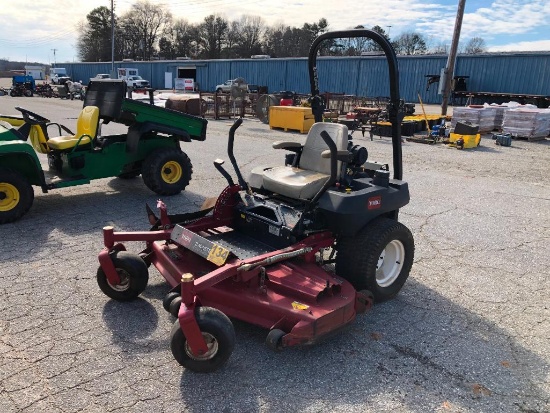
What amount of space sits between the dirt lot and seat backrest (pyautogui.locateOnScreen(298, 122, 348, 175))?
1330 millimetres

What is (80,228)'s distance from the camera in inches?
210

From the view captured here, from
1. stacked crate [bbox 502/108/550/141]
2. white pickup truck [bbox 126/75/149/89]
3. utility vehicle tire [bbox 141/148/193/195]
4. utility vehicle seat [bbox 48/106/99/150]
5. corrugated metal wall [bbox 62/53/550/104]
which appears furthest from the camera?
white pickup truck [bbox 126/75/149/89]

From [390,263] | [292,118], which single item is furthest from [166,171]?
[292,118]

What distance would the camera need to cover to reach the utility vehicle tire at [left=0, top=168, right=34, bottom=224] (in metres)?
5.34

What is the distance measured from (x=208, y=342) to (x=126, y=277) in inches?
45.6

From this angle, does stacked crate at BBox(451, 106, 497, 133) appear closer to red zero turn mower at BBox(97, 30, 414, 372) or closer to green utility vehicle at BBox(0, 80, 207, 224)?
green utility vehicle at BBox(0, 80, 207, 224)

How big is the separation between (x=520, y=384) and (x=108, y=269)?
288 cm

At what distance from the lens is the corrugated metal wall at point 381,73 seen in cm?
2597

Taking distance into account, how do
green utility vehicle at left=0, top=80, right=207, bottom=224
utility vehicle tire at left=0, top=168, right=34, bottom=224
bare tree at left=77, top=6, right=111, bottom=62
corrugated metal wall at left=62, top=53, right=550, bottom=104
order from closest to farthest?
utility vehicle tire at left=0, top=168, right=34, bottom=224, green utility vehicle at left=0, top=80, right=207, bottom=224, corrugated metal wall at left=62, top=53, right=550, bottom=104, bare tree at left=77, top=6, right=111, bottom=62

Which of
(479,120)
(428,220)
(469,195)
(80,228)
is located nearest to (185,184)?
(80,228)

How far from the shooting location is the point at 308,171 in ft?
13.8

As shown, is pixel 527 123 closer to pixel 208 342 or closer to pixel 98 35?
pixel 208 342

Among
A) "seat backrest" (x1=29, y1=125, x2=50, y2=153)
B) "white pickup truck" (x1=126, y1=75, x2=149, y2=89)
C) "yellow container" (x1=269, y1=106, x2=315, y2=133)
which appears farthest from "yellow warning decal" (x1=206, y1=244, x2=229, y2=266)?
"white pickup truck" (x1=126, y1=75, x2=149, y2=89)

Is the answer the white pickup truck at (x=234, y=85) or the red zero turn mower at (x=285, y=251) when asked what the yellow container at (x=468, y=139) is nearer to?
the red zero turn mower at (x=285, y=251)
